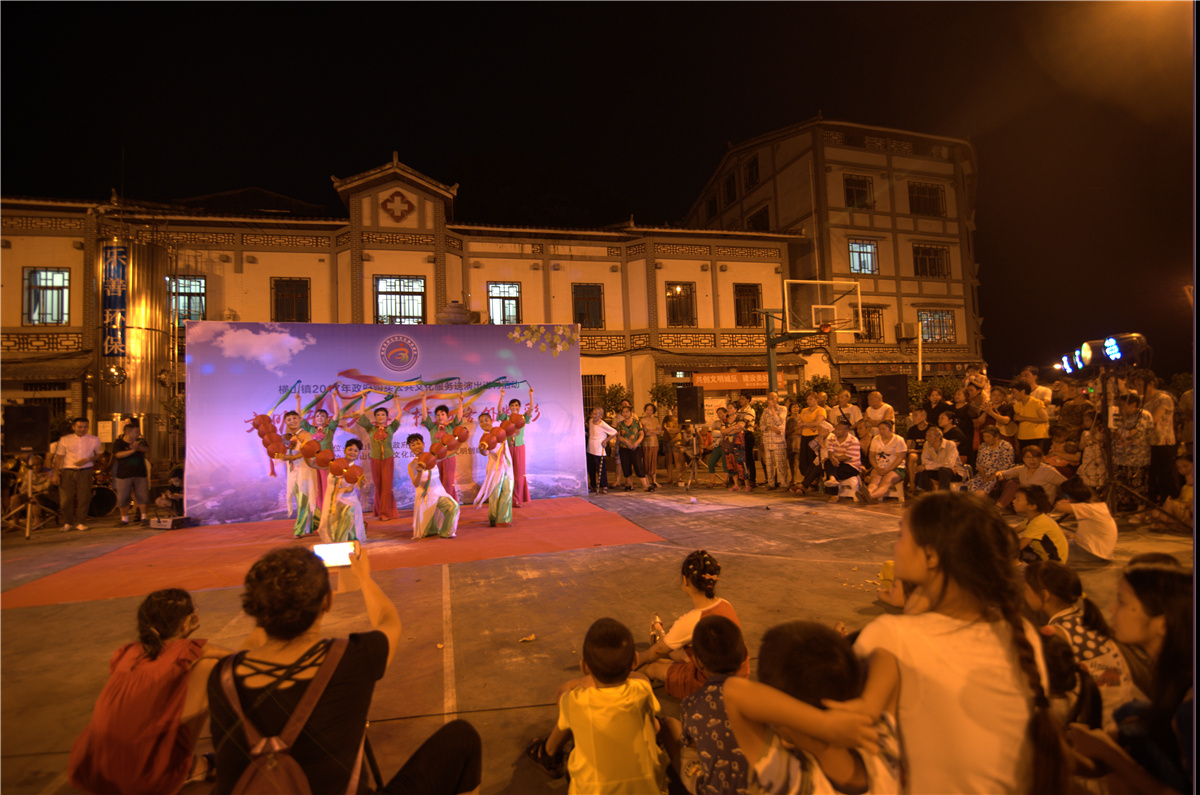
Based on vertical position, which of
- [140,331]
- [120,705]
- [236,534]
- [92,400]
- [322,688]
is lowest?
[236,534]

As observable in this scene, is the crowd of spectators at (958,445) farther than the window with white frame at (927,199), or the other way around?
the window with white frame at (927,199)

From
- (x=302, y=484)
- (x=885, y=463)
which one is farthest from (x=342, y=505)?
(x=885, y=463)

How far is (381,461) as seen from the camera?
8688 millimetres

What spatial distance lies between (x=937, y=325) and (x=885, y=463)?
14.4 m

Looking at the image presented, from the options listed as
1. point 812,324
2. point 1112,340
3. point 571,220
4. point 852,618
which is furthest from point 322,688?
point 571,220

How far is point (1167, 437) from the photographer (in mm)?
5652

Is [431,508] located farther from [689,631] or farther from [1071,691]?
[1071,691]

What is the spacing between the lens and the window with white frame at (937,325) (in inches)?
765

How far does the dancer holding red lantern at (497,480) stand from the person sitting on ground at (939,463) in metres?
5.51

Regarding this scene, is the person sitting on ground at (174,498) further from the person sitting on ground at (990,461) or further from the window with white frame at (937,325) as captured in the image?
the window with white frame at (937,325)

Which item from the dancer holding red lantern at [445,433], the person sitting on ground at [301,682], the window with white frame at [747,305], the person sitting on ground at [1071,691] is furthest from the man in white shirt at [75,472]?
the window with white frame at [747,305]

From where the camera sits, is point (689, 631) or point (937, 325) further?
point (937, 325)

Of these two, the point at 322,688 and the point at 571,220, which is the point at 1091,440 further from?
the point at 571,220

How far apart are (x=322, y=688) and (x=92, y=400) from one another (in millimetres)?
16756
